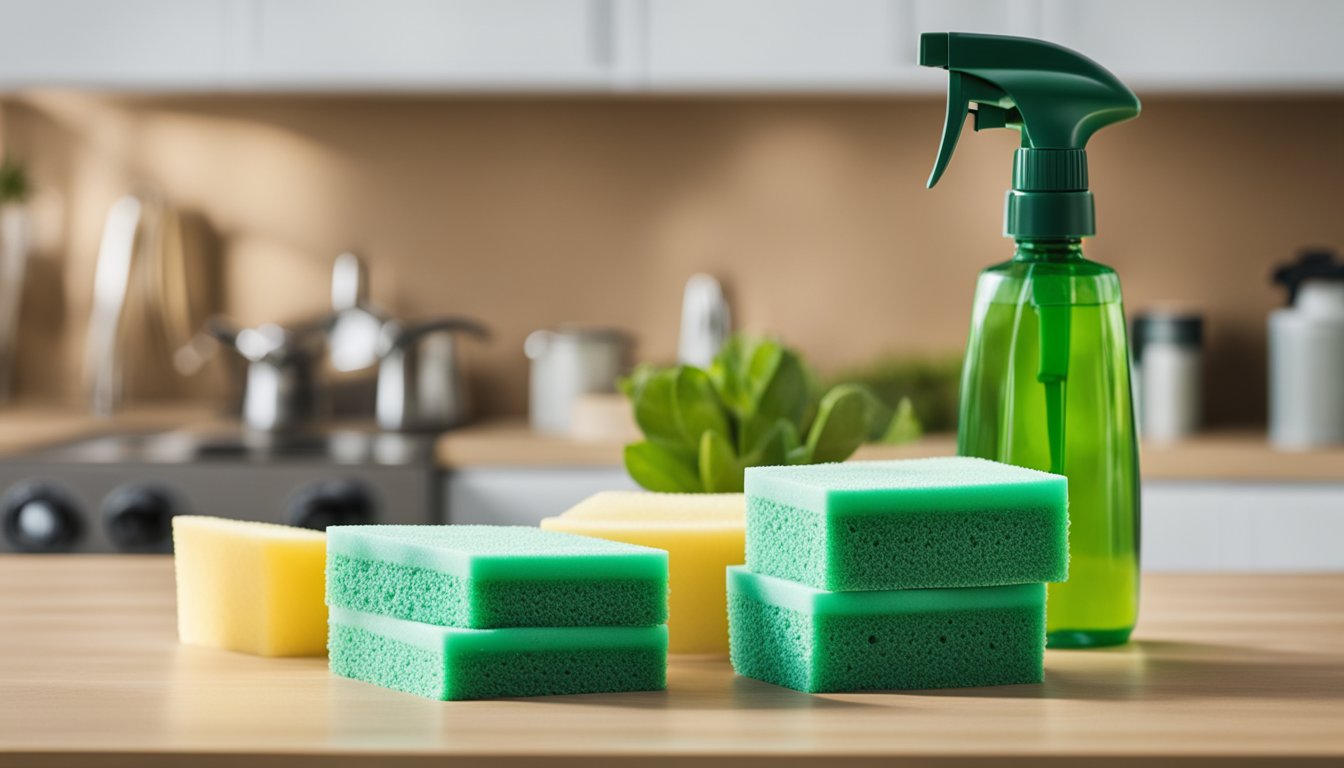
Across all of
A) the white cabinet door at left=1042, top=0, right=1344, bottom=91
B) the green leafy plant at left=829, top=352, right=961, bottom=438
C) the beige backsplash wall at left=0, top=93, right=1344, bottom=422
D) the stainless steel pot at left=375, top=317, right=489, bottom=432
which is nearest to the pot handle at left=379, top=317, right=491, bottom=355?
the stainless steel pot at left=375, top=317, right=489, bottom=432

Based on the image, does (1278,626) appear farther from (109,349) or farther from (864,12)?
(109,349)

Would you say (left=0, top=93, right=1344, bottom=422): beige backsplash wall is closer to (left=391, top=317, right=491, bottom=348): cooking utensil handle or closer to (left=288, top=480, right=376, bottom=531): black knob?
(left=391, top=317, right=491, bottom=348): cooking utensil handle

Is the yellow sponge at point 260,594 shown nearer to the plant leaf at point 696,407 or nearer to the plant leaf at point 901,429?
the plant leaf at point 696,407

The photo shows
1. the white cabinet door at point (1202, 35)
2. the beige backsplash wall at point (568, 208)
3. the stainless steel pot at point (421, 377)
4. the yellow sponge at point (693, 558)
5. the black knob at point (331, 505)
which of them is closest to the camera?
the yellow sponge at point (693, 558)

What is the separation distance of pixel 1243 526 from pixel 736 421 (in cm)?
176

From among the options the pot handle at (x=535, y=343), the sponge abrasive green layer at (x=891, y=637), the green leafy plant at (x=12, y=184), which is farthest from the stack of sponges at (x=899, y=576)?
the green leafy plant at (x=12, y=184)

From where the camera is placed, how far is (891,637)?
81cm

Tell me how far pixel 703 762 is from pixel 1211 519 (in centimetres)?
207

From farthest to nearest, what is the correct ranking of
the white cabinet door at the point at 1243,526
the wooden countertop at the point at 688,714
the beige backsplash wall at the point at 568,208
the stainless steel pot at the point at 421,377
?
the beige backsplash wall at the point at 568,208 → the stainless steel pot at the point at 421,377 → the white cabinet door at the point at 1243,526 → the wooden countertop at the point at 688,714

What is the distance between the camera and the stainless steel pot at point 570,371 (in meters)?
2.97

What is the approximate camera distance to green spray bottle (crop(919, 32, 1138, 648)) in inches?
36.3

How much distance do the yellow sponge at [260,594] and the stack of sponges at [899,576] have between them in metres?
0.25

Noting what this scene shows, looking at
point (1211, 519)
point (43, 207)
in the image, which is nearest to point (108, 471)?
point (43, 207)

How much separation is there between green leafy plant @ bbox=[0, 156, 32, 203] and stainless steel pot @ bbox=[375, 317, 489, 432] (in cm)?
76
